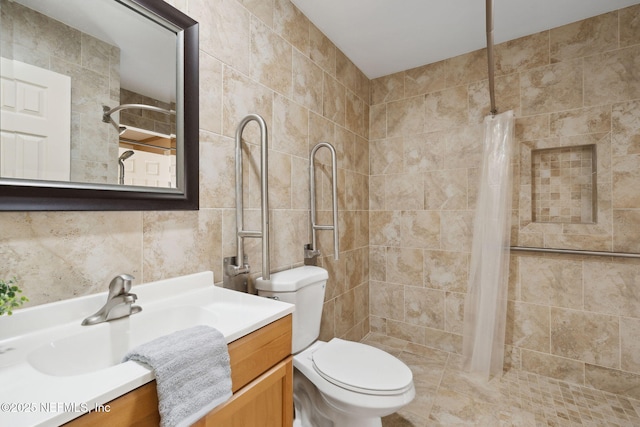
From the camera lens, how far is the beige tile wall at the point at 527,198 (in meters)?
1.69

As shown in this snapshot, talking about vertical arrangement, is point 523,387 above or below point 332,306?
below

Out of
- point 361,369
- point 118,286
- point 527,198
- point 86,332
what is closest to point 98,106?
point 118,286

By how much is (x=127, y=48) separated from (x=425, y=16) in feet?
5.37

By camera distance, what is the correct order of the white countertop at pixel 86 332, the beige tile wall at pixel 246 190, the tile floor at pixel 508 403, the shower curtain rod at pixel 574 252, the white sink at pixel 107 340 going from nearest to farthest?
the white countertop at pixel 86 332
the white sink at pixel 107 340
the beige tile wall at pixel 246 190
the tile floor at pixel 508 403
the shower curtain rod at pixel 574 252

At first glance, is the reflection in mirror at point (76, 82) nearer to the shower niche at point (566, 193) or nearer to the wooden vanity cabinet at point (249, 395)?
the wooden vanity cabinet at point (249, 395)

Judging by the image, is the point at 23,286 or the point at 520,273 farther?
the point at 520,273

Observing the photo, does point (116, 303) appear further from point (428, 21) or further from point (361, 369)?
point (428, 21)

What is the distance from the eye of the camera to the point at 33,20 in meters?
0.77

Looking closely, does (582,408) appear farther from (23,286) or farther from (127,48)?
(127,48)

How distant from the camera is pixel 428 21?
178 centimetres

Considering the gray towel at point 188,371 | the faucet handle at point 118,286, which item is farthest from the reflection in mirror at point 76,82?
the gray towel at point 188,371

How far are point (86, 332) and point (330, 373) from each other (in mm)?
872

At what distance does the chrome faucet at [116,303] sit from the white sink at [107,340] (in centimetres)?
2

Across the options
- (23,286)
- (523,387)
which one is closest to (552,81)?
(523,387)
